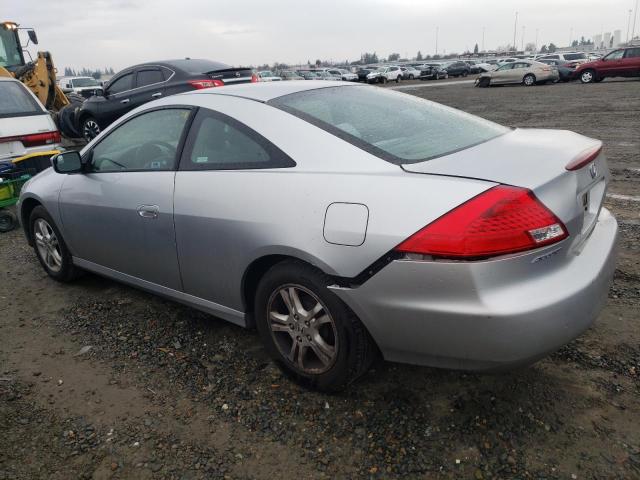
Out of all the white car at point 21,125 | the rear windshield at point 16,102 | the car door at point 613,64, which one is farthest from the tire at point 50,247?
the car door at point 613,64

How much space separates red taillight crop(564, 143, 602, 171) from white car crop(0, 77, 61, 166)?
6.58 m

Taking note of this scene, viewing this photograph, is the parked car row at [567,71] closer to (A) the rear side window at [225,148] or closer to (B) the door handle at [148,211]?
(A) the rear side window at [225,148]

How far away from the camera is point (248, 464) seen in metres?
2.18

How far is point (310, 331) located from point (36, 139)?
6205 mm

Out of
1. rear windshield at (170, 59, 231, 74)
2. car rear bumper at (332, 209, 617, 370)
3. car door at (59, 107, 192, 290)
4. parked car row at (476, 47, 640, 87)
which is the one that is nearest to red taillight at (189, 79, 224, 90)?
rear windshield at (170, 59, 231, 74)

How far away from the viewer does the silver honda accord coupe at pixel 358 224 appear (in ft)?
6.43

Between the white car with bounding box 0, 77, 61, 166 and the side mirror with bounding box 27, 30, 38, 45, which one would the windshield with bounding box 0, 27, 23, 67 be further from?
the white car with bounding box 0, 77, 61, 166

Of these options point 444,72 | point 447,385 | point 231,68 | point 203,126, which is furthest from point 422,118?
point 444,72

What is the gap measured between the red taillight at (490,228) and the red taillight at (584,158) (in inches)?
13.9

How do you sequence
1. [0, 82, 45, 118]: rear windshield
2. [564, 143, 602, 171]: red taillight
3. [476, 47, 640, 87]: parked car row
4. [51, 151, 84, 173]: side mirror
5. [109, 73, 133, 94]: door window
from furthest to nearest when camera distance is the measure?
[476, 47, 640, 87]: parked car row
[109, 73, 133, 94]: door window
[0, 82, 45, 118]: rear windshield
[51, 151, 84, 173]: side mirror
[564, 143, 602, 171]: red taillight

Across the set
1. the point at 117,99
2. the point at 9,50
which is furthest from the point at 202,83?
the point at 9,50

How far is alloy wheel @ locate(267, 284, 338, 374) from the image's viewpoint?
242 cm

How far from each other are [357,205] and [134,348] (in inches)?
73.3

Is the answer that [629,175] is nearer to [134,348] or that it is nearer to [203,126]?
[203,126]
